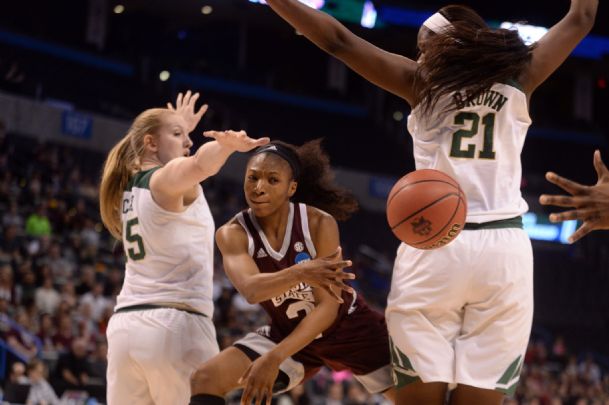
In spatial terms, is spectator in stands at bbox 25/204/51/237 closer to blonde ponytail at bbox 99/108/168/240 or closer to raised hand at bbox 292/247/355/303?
blonde ponytail at bbox 99/108/168/240

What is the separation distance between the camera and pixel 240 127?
23781mm

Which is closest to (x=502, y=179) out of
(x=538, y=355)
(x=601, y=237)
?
(x=538, y=355)

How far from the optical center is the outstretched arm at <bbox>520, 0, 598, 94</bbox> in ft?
12.3

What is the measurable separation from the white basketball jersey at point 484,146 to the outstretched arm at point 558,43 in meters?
0.12


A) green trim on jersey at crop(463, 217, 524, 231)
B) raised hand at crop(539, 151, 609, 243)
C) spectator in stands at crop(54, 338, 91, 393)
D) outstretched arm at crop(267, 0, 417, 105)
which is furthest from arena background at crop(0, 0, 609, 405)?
raised hand at crop(539, 151, 609, 243)

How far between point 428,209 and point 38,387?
7048mm

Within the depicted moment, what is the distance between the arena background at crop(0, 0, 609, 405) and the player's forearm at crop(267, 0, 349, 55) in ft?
27.3

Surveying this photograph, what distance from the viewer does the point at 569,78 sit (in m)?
27.8

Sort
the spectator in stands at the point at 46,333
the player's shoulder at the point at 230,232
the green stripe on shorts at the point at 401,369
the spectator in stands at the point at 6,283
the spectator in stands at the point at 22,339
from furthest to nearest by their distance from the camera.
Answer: the spectator in stands at the point at 6,283, the spectator in stands at the point at 46,333, the spectator in stands at the point at 22,339, the player's shoulder at the point at 230,232, the green stripe on shorts at the point at 401,369

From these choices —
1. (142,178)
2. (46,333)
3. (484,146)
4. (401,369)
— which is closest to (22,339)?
(46,333)

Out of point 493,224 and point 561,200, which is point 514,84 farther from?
point 561,200

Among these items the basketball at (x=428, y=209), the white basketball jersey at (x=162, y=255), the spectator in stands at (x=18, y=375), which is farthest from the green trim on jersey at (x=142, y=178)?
the spectator in stands at (x=18, y=375)

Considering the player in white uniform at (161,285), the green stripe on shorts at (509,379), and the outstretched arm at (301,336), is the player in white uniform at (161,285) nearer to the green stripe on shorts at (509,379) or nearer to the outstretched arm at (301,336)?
the outstretched arm at (301,336)

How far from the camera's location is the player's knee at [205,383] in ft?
13.5
